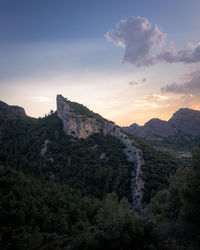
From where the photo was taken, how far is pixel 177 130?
543ft

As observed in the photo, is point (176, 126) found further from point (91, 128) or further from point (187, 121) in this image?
point (91, 128)

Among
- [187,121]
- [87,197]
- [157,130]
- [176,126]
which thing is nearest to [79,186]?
[87,197]

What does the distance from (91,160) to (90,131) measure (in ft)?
62.8

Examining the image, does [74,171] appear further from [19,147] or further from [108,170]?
[19,147]

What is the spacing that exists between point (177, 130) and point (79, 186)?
141 m

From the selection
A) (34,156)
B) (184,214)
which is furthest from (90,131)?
(184,214)

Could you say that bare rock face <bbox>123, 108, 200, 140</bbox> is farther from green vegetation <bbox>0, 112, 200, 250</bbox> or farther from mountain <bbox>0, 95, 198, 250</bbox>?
green vegetation <bbox>0, 112, 200, 250</bbox>

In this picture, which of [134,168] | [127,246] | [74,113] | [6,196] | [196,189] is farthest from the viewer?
[74,113]

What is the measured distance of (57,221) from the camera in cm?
2498

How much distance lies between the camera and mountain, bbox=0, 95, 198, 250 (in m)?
16.0

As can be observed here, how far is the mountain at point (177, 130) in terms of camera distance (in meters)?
141

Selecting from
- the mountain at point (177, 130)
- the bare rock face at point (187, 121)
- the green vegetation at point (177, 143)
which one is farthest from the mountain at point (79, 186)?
the bare rock face at point (187, 121)

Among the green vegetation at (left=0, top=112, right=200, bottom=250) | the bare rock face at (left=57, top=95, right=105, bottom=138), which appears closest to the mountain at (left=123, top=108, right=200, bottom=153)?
the bare rock face at (left=57, top=95, right=105, bottom=138)

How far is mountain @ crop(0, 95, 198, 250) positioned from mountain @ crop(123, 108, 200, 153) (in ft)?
269
